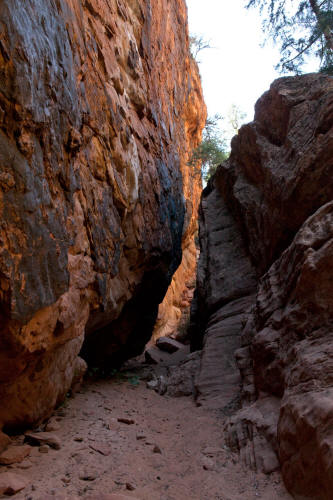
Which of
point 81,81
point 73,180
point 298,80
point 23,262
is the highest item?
point 298,80

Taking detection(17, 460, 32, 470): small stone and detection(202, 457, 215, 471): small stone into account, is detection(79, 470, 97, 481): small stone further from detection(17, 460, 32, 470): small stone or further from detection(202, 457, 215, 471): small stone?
detection(202, 457, 215, 471): small stone

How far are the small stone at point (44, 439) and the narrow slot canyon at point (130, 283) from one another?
14mm

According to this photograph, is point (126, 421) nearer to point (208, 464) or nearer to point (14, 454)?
point (208, 464)

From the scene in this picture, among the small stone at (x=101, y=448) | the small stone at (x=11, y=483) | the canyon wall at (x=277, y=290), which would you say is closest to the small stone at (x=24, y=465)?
the small stone at (x=11, y=483)

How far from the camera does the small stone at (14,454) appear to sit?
3494 mm

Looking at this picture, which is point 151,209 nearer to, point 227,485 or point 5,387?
point 5,387

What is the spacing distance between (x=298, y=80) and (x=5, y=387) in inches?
323

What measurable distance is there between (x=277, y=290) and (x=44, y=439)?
3811 millimetres

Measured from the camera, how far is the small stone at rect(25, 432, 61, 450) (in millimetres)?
4039

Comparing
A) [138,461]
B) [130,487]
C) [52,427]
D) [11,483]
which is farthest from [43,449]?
[130,487]

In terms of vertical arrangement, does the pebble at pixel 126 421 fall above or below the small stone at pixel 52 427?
below

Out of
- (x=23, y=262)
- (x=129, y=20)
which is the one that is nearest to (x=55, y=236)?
(x=23, y=262)

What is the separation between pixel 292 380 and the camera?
3602 mm

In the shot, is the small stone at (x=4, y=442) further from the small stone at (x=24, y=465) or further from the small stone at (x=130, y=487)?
the small stone at (x=130, y=487)
